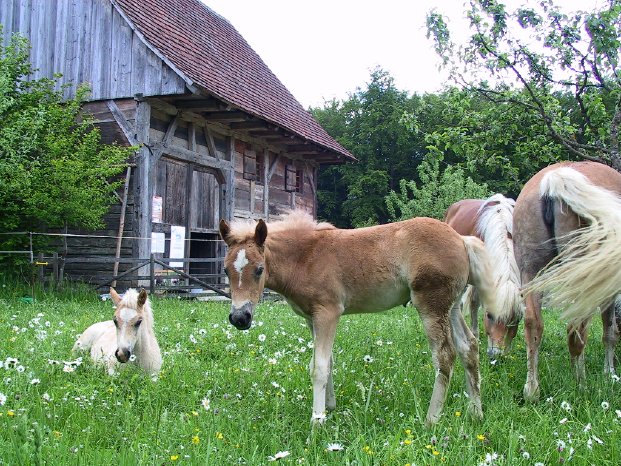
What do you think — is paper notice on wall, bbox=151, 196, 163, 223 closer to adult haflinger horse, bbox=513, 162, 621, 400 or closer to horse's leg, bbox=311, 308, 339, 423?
adult haflinger horse, bbox=513, 162, 621, 400

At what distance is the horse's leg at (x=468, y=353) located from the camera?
4.19m

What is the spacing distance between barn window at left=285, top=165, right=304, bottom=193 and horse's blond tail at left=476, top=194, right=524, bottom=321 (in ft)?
44.4

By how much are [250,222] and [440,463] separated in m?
2.36

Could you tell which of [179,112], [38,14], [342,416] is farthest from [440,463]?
[38,14]

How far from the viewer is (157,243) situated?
14.6 m

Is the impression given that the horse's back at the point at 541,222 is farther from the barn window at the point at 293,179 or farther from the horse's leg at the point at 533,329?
the barn window at the point at 293,179

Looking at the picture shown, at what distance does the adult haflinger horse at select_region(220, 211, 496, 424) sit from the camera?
4.03m

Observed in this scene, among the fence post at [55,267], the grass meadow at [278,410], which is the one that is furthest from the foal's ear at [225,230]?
the fence post at [55,267]

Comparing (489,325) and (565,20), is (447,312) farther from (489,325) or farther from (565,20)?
(565,20)

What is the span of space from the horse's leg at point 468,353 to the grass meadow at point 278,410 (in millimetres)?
110

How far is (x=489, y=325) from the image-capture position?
6766 millimetres

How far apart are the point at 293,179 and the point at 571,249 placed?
58.3ft

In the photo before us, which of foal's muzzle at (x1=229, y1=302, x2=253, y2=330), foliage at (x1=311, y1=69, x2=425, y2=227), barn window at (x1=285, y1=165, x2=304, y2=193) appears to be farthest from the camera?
foliage at (x1=311, y1=69, x2=425, y2=227)

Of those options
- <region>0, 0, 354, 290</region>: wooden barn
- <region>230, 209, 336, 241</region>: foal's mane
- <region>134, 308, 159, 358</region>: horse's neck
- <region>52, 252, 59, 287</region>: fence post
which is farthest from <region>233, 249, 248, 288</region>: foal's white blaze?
<region>52, 252, 59, 287</region>: fence post
